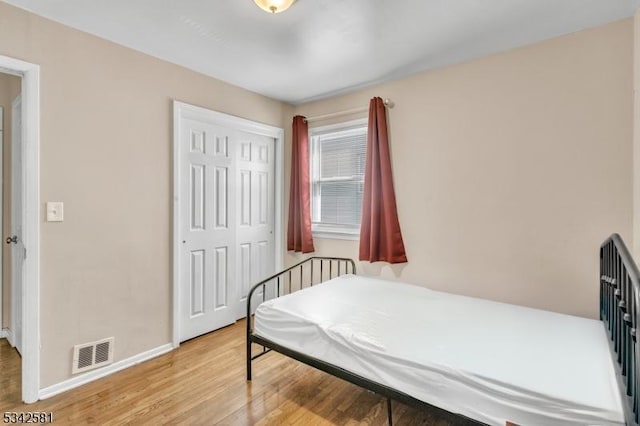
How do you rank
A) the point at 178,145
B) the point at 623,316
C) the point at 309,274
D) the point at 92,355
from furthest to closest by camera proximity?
the point at 309,274 → the point at 178,145 → the point at 92,355 → the point at 623,316

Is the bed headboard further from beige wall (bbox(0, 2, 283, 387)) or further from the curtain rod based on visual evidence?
beige wall (bbox(0, 2, 283, 387))

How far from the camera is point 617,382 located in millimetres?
1192

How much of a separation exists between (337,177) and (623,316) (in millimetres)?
2612

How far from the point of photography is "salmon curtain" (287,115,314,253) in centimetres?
352

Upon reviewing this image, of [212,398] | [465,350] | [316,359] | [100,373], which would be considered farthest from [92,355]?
[465,350]

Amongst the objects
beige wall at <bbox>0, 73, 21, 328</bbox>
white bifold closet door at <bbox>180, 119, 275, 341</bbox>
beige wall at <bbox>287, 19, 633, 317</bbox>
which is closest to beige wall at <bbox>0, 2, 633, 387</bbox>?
beige wall at <bbox>287, 19, 633, 317</bbox>

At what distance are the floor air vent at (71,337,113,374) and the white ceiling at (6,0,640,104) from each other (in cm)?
222

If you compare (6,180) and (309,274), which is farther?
(309,274)

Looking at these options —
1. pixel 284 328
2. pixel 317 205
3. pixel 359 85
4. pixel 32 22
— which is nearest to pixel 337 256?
pixel 317 205

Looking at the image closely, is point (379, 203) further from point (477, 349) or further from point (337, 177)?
point (477, 349)

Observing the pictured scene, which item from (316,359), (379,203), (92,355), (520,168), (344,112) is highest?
(344,112)

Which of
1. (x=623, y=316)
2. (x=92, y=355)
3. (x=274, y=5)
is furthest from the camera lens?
(x=92, y=355)

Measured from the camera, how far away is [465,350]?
59.5 inches

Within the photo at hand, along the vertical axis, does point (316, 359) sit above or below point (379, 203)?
below
